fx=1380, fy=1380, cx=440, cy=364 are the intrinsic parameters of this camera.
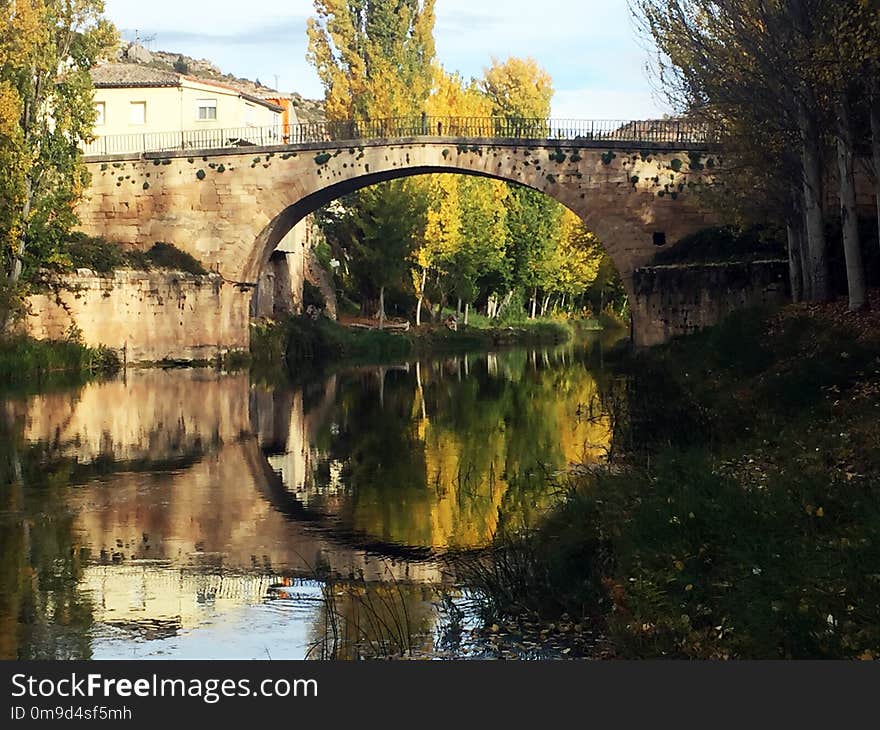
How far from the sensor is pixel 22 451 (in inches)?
816

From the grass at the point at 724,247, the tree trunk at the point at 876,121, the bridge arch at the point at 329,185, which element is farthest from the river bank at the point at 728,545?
the bridge arch at the point at 329,185

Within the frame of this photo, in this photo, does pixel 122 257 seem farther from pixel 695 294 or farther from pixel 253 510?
pixel 253 510

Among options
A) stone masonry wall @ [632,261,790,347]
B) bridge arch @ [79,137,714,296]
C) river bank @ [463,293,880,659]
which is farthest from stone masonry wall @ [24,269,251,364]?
river bank @ [463,293,880,659]

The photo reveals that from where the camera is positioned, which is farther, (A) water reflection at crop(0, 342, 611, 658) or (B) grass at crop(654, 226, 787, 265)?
(B) grass at crop(654, 226, 787, 265)

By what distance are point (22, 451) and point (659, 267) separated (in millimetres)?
23443

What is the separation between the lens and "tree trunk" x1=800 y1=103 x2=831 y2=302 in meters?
25.0

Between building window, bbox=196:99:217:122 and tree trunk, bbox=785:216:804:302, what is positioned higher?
building window, bbox=196:99:217:122

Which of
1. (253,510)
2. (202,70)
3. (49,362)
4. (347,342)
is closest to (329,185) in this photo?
(347,342)

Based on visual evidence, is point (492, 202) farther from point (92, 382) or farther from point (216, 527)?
point (216, 527)

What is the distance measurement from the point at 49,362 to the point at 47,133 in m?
6.26

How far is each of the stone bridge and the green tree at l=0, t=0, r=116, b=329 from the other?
7.92 meters

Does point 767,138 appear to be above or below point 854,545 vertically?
above

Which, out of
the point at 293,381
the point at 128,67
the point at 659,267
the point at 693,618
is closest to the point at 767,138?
the point at 659,267

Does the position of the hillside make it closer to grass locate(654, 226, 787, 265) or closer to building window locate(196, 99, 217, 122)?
building window locate(196, 99, 217, 122)
